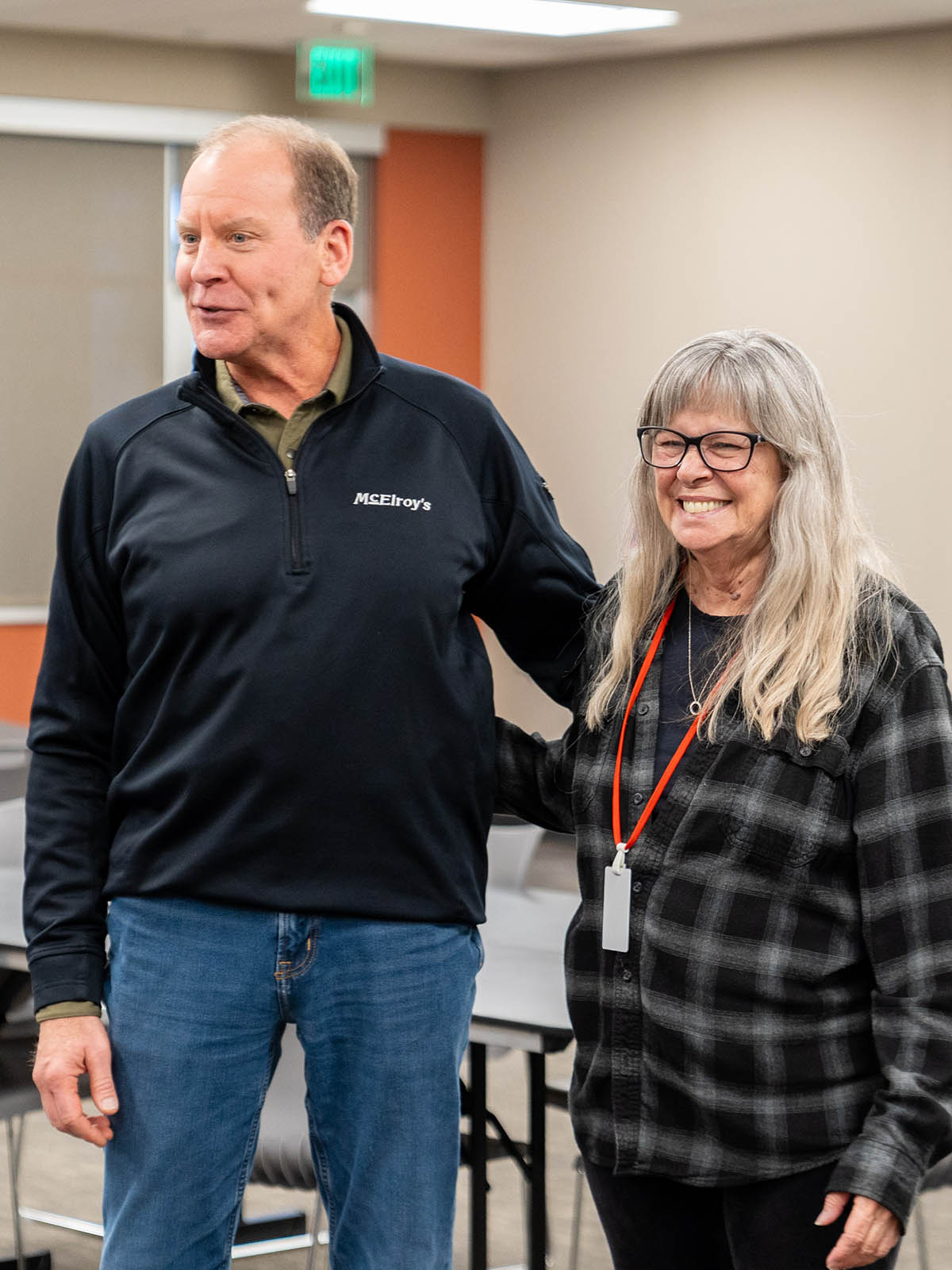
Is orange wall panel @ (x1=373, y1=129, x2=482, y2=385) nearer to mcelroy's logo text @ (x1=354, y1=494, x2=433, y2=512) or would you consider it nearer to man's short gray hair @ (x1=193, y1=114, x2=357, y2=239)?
man's short gray hair @ (x1=193, y1=114, x2=357, y2=239)

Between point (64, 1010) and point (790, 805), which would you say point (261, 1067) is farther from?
point (790, 805)

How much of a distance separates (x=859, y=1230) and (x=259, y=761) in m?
0.76

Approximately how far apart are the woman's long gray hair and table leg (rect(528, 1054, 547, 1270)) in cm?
115

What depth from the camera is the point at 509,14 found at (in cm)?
629

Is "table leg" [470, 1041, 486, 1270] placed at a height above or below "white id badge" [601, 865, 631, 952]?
below

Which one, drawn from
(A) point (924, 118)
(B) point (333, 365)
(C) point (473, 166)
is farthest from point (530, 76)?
(B) point (333, 365)

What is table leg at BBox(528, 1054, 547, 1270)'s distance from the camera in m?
2.60

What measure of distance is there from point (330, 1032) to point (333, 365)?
2.39 ft

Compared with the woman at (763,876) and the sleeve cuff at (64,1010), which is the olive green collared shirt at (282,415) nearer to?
the woman at (763,876)

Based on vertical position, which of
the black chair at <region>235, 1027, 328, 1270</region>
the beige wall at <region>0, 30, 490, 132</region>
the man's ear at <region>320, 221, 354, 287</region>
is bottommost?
the black chair at <region>235, 1027, 328, 1270</region>

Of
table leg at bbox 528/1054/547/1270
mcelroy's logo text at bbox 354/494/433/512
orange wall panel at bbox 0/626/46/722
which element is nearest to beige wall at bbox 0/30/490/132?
orange wall panel at bbox 0/626/46/722

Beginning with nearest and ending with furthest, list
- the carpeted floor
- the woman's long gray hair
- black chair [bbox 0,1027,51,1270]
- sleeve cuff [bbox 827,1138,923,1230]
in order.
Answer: sleeve cuff [bbox 827,1138,923,1230]
the woman's long gray hair
black chair [bbox 0,1027,51,1270]
the carpeted floor

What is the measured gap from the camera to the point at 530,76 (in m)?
7.33

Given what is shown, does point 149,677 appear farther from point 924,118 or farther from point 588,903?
point 924,118
